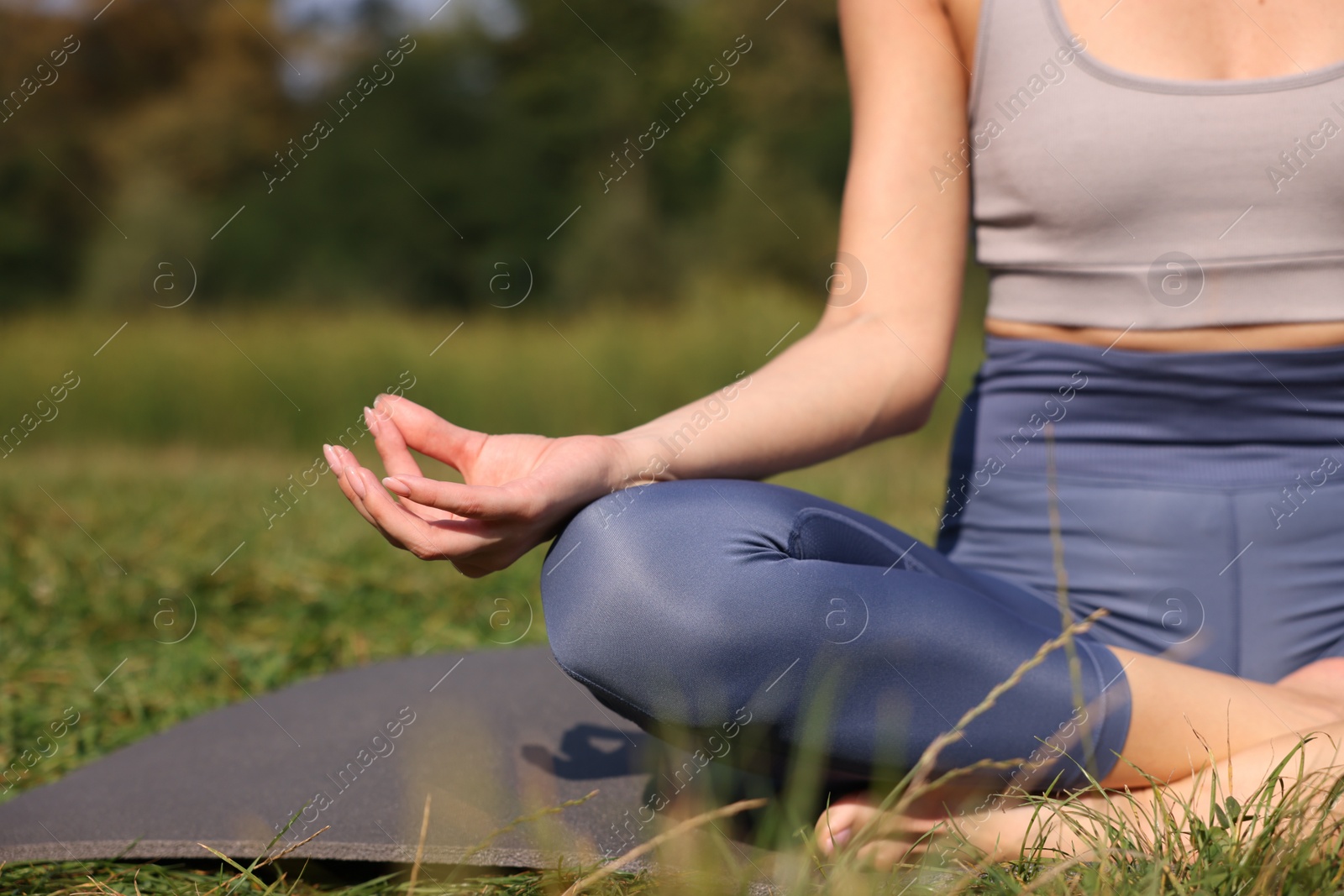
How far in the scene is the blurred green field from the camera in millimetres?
2338

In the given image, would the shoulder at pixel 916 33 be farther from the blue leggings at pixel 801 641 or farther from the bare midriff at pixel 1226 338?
the blue leggings at pixel 801 641

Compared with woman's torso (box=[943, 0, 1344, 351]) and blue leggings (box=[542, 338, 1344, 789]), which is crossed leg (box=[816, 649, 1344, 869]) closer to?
blue leggings (box=[542, 338, 1344, 789])

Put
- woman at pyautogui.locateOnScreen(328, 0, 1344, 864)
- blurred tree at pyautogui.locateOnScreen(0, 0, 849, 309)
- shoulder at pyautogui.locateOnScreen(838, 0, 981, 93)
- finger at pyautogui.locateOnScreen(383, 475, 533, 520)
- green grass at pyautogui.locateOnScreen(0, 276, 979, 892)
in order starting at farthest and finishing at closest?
blurred tree at pyautogui.locateOnScreen(0, 0, 849, 309)
green grass at pyautogui.locateOnScreen(0, 276, 979, 892)
shoulder at pyautogui.locateOnScreen(838, 0, 981, 93)
woman at pyautogui.locateOnScreen(328, 0, 1344, 864)
finger at pyautogui.locateOnScreen(383, 475, 533, 520)

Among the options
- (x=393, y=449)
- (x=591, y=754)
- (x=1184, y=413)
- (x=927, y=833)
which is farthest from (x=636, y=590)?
(x=1184, y=413)

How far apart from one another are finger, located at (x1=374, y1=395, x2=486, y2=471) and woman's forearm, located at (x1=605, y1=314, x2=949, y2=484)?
0.16m

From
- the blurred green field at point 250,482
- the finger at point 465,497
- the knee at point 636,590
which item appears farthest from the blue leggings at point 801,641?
the blurred green field at point 250,482

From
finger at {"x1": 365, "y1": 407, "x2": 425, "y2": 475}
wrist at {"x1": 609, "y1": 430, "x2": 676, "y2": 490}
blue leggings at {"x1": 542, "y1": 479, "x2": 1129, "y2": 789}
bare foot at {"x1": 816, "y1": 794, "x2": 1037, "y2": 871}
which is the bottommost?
bare foot at {"x1": 816, "y1": 794, "x2": 1037, "y2": 871}

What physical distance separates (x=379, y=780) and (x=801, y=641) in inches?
27.4

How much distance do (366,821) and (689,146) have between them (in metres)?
17.0

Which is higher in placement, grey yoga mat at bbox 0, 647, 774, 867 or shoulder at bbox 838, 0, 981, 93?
shoulder at bbox 838, 0, 981, 93

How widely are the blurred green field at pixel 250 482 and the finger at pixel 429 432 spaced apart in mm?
1146

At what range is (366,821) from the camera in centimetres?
133

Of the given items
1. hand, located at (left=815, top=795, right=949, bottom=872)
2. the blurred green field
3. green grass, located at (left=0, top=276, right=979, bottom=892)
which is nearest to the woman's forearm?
hand, located at (left=815, top=795, right=949, bottom=872)

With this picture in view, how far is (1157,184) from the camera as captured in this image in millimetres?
1337
